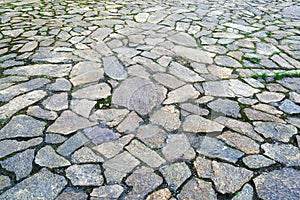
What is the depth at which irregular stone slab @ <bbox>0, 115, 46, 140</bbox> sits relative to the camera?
2.32m

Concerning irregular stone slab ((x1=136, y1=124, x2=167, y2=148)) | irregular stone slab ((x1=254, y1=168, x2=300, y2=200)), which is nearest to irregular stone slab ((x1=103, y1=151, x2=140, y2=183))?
irregular stone slab ((x1=136, y1=124, x2=167, y2=148))

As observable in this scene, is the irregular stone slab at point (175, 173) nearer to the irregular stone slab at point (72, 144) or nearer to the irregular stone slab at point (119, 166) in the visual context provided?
the irregular stone slab at point (119, 166)

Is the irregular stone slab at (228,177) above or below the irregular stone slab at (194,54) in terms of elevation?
below

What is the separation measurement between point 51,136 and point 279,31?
152 inches

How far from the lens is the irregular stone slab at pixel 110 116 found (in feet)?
8.13

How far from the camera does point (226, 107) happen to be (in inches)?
105

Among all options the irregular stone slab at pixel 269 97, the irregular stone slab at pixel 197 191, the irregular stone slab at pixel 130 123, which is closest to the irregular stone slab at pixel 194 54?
the irregular stone slab at pixel 269 97

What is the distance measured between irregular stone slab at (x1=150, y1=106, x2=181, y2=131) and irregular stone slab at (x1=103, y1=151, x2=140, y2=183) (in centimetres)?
45

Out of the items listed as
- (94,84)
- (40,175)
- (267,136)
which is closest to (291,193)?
(267,136)

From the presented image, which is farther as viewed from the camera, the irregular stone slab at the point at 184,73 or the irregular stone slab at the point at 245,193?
the irregular stone slab at the point at 184,73

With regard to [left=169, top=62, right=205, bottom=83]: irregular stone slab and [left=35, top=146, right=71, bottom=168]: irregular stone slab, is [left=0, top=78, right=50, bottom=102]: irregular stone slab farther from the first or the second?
[left=169, top=62, right=205, bottom=83]: irregular stone slab

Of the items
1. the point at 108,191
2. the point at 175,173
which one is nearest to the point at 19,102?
the point at 108,191

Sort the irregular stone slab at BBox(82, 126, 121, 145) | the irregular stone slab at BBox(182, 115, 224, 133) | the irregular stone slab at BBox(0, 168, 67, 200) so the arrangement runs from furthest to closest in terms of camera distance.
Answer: the irregular stone slab at BBox(182, 115, 224, 133) < the irregular stone slab at BBox(82, 126, 121, 145) < the irregular stone slab at BBox(0, 168, 67, 200)

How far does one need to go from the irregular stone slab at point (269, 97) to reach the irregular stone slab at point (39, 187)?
1972 mm
